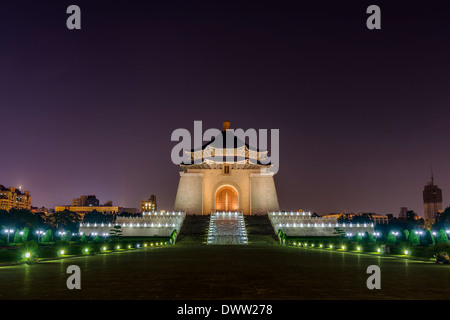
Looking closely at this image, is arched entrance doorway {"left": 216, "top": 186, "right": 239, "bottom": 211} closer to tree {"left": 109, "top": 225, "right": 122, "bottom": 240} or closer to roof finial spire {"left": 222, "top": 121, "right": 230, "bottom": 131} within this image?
roof finial spire {"left": 222, "top": 121, "right": 230, "bottom": 131}

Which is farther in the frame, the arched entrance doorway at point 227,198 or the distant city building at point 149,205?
the distant city building at point 149,205

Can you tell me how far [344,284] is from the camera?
9219mm

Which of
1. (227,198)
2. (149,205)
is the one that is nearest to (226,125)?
(227,198)

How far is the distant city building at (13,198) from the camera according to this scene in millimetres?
149250

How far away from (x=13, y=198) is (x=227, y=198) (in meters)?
137

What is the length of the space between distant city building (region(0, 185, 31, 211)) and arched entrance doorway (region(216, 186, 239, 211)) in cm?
11369

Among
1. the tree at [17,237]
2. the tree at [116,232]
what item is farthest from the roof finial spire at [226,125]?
the tree at [17,237]

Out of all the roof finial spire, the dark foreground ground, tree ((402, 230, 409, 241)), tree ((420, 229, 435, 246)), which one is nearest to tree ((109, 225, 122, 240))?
the roof finial spire

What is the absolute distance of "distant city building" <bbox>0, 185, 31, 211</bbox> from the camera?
490ft

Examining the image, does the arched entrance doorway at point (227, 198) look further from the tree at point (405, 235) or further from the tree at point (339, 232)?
the tree at point (405, 235)

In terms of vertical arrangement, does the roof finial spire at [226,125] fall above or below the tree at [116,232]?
above

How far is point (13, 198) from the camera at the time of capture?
157 m
